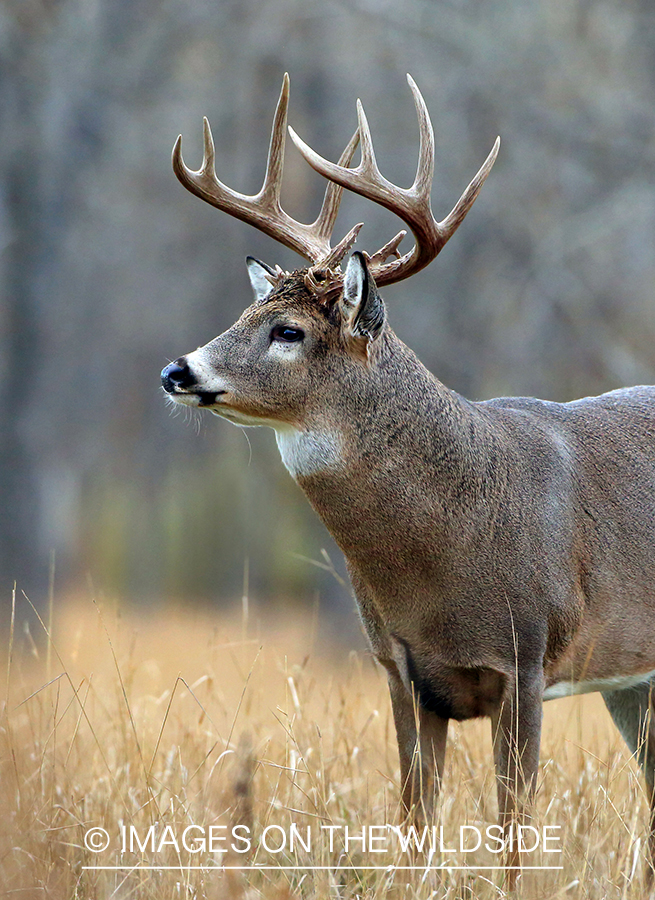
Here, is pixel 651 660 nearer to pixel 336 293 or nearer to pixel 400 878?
pixel 400 878

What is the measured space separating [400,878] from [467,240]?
996 cm

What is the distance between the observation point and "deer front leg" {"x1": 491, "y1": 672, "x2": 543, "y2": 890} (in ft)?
12.9

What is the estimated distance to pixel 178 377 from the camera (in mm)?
4012

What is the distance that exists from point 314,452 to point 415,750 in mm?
1097

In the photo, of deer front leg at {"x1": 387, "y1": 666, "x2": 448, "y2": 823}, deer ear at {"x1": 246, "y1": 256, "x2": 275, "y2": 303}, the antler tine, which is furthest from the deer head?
deer front leg at {"x1": 387, "y1": 666, "x2": 448, "y2": 823}

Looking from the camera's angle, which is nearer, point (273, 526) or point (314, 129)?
point (314, 129)

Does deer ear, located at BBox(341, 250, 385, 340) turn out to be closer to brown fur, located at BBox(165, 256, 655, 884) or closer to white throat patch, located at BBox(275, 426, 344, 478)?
brown fur, located at BBox(165, 256, 655, 884)

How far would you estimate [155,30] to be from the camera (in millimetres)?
12859

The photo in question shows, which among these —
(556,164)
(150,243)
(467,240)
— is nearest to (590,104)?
(556,164)

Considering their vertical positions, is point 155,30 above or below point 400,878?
above

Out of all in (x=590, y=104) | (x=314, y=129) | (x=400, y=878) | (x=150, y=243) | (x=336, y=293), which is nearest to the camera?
(x=400, y=878)

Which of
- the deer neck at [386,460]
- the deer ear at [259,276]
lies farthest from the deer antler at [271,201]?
the deer neck at [386,460]

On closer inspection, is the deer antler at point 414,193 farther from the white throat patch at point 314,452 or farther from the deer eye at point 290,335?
the white throat patch at point 314,452

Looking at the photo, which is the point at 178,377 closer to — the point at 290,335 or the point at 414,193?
the point at 290,335
